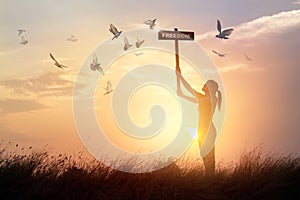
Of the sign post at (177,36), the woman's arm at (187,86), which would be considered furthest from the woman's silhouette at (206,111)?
the sign post at (177,36)

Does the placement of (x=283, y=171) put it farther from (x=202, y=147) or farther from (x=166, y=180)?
(x=166, y=180)

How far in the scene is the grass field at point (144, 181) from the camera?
1255cm

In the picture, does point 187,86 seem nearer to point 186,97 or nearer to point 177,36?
point 186,97

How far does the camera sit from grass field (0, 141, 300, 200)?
41.2 feet

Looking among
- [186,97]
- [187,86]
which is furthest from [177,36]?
[186,97]

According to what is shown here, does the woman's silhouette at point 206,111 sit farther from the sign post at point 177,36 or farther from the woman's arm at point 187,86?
the sign post at point 177,36

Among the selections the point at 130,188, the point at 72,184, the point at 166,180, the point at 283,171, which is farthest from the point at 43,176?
the point at 283,171

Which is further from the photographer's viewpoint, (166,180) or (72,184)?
(166,180)

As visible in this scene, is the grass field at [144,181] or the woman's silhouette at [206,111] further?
the woman's silhouette at [206,111]

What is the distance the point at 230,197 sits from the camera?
49.3 feet

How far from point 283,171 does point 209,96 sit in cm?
280

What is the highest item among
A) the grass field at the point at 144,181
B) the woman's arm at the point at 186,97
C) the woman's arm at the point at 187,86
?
the woman's arm at the point at 187,86

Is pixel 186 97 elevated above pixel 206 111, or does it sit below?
above

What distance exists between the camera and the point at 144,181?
13922 mm
